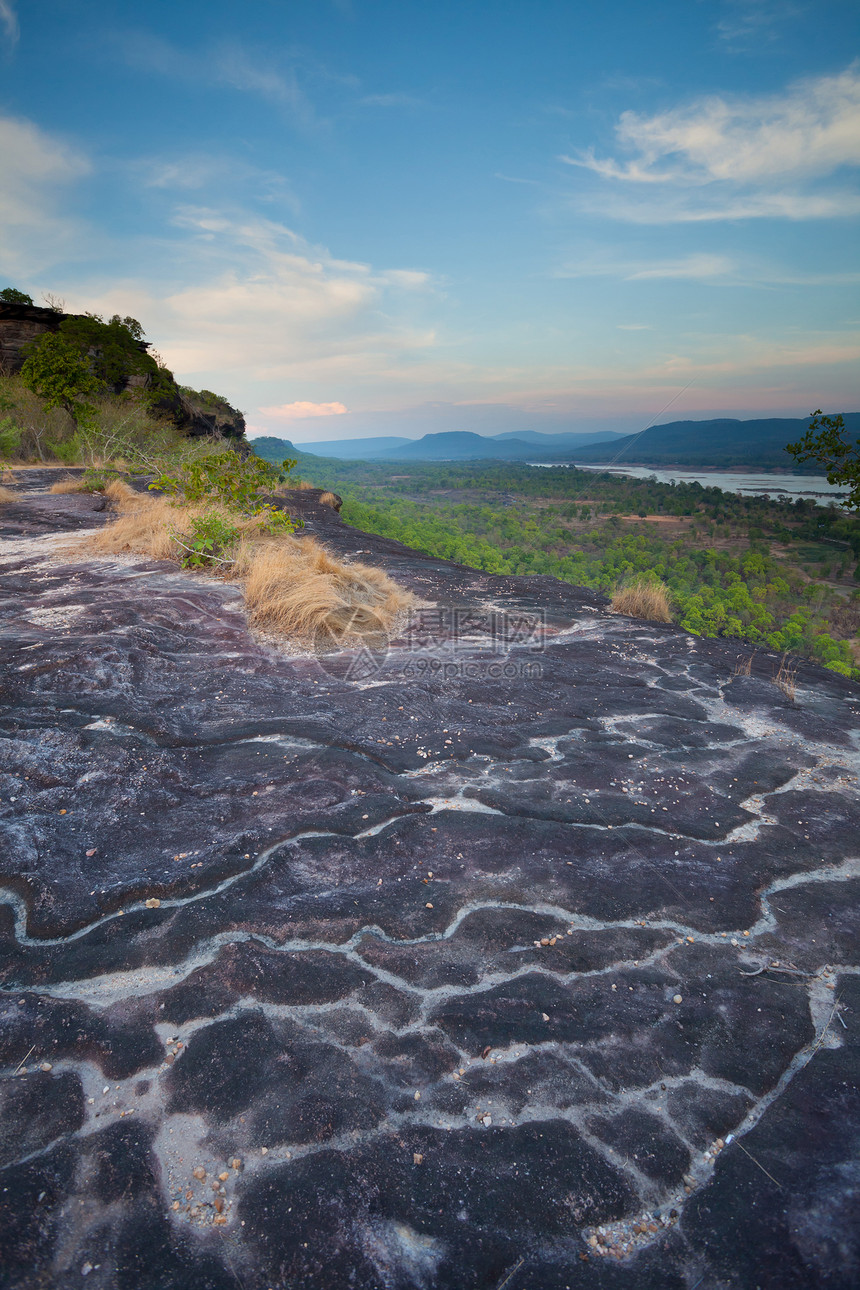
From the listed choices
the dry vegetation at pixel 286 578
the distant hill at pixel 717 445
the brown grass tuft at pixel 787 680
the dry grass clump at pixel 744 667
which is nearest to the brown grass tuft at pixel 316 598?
the dry vegetation at pixel 286 578

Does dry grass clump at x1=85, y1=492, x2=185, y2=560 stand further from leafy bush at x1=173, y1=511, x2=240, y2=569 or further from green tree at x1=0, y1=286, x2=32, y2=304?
green tree at x1=0, y1=286, x2=32, y2=304

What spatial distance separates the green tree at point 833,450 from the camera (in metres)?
6.38

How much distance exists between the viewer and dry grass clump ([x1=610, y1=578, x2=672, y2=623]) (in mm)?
6938

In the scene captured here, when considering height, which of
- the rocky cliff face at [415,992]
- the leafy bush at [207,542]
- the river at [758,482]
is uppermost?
the river at [758,482]

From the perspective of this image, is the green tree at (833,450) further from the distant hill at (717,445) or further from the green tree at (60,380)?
the distant hill at (717,445)

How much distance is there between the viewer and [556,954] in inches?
81.7

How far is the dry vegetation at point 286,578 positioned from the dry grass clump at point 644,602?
274 cm

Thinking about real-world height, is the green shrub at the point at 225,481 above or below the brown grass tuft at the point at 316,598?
above

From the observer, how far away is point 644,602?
698 centimetres

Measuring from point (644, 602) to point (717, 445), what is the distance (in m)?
101

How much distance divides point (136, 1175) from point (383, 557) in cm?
855

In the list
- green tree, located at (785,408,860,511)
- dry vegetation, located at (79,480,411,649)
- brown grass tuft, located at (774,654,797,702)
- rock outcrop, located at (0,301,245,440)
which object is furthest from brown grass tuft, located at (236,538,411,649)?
rock outcrop, located at (0,301,245,440)

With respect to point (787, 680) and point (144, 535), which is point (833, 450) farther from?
point (144, 535)

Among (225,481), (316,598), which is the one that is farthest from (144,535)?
(316,598)
